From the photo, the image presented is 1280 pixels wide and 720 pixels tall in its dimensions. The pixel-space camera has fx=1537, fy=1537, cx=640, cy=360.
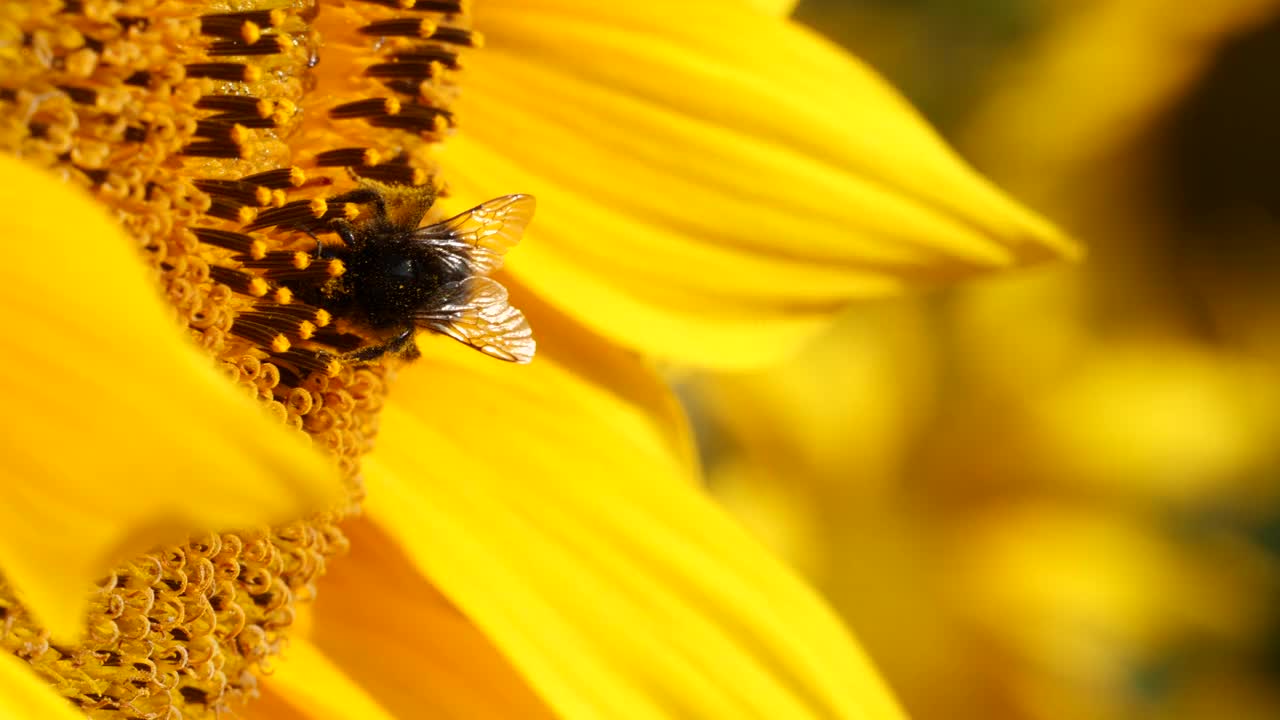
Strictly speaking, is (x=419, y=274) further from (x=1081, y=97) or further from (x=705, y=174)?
(x=1081, y=97)

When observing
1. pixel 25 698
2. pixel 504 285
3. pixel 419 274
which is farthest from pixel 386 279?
pixel 25 698

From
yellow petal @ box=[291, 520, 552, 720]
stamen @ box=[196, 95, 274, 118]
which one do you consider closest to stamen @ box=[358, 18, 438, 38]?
stamen @ box=[196, 95, 274, 118]

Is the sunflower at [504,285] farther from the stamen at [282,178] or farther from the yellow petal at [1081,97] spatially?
the yellow petal at [1081,97]

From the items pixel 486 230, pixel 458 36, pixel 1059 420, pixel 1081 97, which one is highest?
pixel 458 36

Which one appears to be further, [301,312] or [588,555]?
[588,555]

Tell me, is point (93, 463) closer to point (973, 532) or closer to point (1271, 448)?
point (973, 532)

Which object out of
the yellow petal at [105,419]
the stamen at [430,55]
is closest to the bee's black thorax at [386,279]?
the stamen at [430,55]

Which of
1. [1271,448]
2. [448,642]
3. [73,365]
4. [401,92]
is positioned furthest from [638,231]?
[1271,448]
